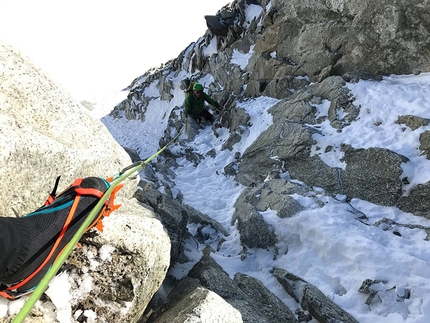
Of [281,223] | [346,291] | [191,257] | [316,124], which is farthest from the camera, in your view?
[316,124]

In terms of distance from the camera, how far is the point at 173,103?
84.9 feet

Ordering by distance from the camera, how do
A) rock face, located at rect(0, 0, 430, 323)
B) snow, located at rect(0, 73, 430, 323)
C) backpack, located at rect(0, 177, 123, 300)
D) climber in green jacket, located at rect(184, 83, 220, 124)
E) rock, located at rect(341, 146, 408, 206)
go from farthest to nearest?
1. climber in green jacket, located at rect(184, 83, 220, 124)
2. rock, located at rect(341, 146, 408, 206)
3. snow, located at rect(0, 73, 430, 323)
4. rock face, located at rect(0, 0, 430, 323)
5. backpack, located at rect(0, 177, 123, 300)

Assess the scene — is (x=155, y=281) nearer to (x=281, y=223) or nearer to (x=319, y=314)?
(x=319, y=314)

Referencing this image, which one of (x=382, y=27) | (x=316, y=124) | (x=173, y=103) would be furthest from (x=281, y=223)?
(x=173, y=103)

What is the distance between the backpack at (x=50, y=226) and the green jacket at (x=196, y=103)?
519 inches

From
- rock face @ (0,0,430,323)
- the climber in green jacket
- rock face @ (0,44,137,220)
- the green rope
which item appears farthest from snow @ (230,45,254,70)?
the green rope

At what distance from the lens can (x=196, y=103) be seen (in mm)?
16891

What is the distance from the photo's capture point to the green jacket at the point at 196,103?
54.2 feet

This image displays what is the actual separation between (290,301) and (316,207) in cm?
252

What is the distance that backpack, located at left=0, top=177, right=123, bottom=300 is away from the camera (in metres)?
3.01

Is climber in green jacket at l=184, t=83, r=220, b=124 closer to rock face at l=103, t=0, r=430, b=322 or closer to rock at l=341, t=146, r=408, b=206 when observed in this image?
rock face at l=103, t=0, r=430, b=322

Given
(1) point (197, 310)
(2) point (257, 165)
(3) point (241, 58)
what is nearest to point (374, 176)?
(2) point (257, 165)

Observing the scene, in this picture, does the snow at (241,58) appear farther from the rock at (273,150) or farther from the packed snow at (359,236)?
the packed snow at (359,236)

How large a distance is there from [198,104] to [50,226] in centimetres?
1424
